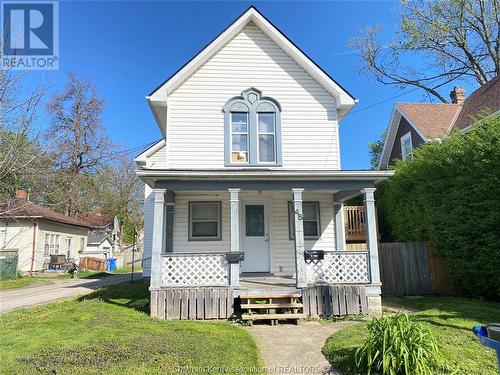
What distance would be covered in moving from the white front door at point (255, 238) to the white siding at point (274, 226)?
17cm

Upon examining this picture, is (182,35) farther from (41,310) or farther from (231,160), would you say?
Answer: (41,310)

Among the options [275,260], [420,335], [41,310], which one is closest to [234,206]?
[275,260]

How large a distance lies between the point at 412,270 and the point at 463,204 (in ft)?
8.96

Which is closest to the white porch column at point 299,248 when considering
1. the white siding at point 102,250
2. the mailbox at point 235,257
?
the mailbox at point 235,257

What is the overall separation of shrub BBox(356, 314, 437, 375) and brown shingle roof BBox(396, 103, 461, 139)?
44.3ft

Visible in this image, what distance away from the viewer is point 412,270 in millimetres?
10812

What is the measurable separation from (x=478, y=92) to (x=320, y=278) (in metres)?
14.3

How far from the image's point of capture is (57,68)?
10.6 meters

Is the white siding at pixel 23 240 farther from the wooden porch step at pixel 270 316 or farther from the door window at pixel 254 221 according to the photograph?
the wooden porch step at pixel 270 316

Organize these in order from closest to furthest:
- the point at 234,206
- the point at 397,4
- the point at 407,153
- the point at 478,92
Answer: the point at 234,206, the point at 478,92, the point at 407,153, the point at 397,4

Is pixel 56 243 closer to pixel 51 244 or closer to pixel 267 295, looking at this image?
pixel 51 244

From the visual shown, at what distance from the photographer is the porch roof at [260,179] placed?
8320mm

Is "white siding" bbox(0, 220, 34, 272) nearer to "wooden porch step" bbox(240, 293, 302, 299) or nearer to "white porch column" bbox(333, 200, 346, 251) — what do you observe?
"wooden porch step" bbox(240, 293, 302, 299)

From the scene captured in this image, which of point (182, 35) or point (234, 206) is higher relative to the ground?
point (182, 35)
